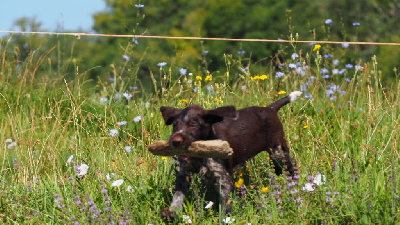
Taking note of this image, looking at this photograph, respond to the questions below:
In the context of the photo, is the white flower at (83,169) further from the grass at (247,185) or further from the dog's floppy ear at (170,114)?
the dog's floppy ear at (170,114)

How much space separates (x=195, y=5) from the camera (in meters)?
35.7

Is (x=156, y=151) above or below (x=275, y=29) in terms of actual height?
above

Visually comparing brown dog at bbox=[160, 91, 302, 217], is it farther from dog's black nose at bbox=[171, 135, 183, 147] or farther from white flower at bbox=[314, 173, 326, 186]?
white flower at bbox=[314, 173, 326, 186]

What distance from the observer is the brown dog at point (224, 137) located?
435 cm

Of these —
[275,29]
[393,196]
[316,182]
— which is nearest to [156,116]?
[316,182]

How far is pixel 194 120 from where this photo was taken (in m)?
4.38

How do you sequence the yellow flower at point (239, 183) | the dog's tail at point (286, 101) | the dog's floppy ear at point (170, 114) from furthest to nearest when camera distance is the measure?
the dog's tail at point (286, 101)
the yellow flower at point (239, 183)
the dog's floppy ear at point (170, 114)

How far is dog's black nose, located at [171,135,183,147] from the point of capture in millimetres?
4155

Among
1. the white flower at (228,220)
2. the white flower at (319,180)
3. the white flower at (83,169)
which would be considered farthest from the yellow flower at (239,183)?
the white flower at (83,169)

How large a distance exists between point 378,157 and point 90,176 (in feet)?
7.84

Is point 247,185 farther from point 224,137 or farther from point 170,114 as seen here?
point 170,114

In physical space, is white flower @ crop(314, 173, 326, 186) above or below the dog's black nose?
below

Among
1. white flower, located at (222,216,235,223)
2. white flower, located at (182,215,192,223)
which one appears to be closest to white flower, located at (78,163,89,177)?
white flower, located at (182,215,192,223)

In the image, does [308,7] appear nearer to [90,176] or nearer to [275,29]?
[275,29]
